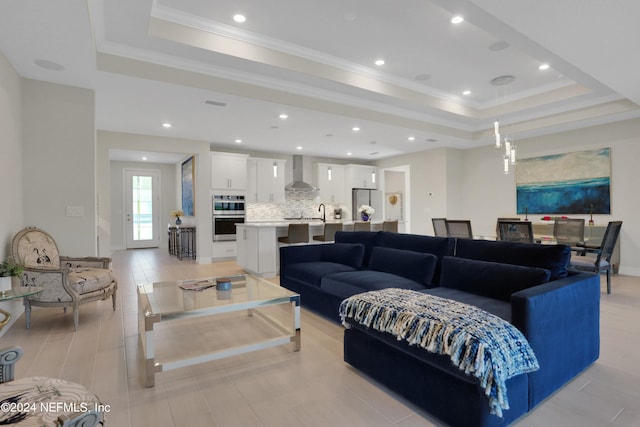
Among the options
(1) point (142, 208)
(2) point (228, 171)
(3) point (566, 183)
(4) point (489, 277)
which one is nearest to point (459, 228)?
(4) point (489, 277)

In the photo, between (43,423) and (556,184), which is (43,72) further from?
(556,184)

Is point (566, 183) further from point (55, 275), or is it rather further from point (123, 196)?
point (123, 196)

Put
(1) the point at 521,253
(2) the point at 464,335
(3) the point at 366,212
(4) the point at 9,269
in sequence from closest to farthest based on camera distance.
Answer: (2) the point at 464,335 < (1) the point at 521,253 < (4) the point at 9,269 < (3) the point at 366,212

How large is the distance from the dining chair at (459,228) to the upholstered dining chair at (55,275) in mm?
4602

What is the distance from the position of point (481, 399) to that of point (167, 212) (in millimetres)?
10761

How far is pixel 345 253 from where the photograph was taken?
405 centimetres

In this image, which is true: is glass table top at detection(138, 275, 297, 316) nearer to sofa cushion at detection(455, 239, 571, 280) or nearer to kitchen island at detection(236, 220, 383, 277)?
sofa cushion at detection(455, 239, 571, 280)

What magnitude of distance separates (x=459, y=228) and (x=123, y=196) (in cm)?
948

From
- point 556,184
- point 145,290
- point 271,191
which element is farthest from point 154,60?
point 556,184

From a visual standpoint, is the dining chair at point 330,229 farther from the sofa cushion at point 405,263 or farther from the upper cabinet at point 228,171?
the upper cabinet at point 228,171

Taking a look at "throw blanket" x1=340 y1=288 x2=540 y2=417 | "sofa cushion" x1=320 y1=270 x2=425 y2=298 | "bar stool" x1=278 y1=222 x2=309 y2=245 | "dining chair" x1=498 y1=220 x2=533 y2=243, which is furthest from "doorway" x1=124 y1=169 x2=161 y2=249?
"throw blanket" x1=340 y1=288 x2=540 y2=417

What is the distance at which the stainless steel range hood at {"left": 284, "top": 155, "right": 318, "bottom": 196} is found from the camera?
347 inches

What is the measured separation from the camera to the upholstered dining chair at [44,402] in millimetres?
1055

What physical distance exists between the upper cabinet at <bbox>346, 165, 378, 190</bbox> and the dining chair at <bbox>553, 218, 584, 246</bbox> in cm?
549
